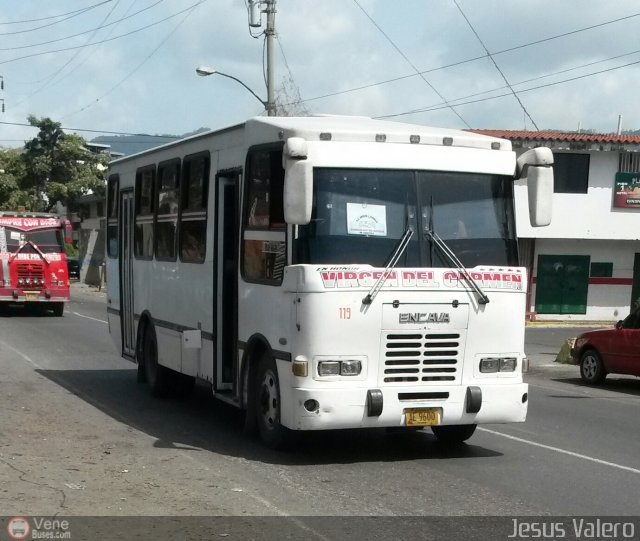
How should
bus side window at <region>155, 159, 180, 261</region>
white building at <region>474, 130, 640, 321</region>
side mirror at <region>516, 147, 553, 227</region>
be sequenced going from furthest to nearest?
white building at <region>474, 130, 640, 321</region> < bus side window at <region>155, 159, 180, 261</region> < side mirror at <region>516, 147, 553, 227</region>

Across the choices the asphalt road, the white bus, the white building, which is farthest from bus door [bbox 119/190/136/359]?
the white building

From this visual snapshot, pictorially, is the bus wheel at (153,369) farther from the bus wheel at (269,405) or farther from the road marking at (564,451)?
the road marking at (564,451)

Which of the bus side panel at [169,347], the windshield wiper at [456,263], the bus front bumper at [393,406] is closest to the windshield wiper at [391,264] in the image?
the windshield wiper at [456,263]

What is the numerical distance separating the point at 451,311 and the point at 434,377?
2.03 feet

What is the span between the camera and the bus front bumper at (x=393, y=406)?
29.6 ft

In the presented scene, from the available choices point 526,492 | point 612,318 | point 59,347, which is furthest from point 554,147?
point 526,492

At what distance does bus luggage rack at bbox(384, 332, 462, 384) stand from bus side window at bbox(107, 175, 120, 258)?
24.2ft

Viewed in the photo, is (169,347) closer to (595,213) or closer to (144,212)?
(144,212)

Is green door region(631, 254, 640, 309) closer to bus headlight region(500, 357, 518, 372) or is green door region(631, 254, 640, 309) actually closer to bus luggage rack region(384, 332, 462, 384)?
bus headlight region(500, 357, 518, 372)

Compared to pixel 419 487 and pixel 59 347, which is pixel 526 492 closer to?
pixel 419 487

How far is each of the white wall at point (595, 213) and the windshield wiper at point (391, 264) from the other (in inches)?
1020

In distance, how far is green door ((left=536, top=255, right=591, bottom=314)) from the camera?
35688mm

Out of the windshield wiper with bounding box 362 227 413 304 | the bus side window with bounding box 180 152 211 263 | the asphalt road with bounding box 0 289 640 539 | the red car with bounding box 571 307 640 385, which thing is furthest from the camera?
the red car with bounding box 571 307 640 385

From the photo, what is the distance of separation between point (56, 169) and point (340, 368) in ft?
168
